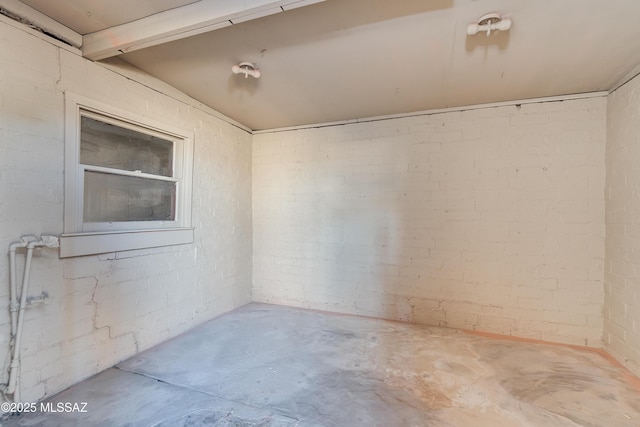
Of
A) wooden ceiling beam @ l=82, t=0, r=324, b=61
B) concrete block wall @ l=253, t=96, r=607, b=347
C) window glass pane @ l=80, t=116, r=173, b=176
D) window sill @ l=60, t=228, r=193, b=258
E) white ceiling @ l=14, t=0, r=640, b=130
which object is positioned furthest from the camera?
concrete block wall @ l=253, t=96, r=607, b=347

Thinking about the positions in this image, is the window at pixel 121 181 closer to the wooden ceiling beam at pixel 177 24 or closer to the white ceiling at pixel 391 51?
the wooden ceiling beam at pixel 177 24

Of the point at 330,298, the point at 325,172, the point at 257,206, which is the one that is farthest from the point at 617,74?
the point at 257,206

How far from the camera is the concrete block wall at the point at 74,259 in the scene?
5.82 ft

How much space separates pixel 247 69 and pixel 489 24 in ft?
5.93

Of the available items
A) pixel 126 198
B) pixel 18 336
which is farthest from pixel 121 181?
pixel 18 336

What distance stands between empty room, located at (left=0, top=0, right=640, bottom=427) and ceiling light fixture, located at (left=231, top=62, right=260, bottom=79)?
0.9 inches

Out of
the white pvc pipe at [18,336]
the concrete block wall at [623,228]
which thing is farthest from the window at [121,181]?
the concrete block wall at [623,228]

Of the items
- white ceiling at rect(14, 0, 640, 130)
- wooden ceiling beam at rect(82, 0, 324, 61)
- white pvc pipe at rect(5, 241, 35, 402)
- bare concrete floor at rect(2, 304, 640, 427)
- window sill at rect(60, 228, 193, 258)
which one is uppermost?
white ceiling at rect(14, 0, 640, 130)

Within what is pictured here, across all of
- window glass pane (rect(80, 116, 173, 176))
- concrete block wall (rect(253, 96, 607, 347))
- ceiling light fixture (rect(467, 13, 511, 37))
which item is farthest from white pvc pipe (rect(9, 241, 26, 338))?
ceiling light fixture (rect(467, 13, 511, 37))

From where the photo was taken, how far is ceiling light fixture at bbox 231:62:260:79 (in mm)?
2303

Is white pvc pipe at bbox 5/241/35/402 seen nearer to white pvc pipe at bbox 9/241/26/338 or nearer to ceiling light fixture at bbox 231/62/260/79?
white pvc pipe at bbox 9/241/26/338

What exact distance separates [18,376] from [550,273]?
4.48 metres

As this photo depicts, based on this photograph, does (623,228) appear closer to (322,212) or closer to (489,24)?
(489,24)

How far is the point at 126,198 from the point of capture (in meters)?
2.52
